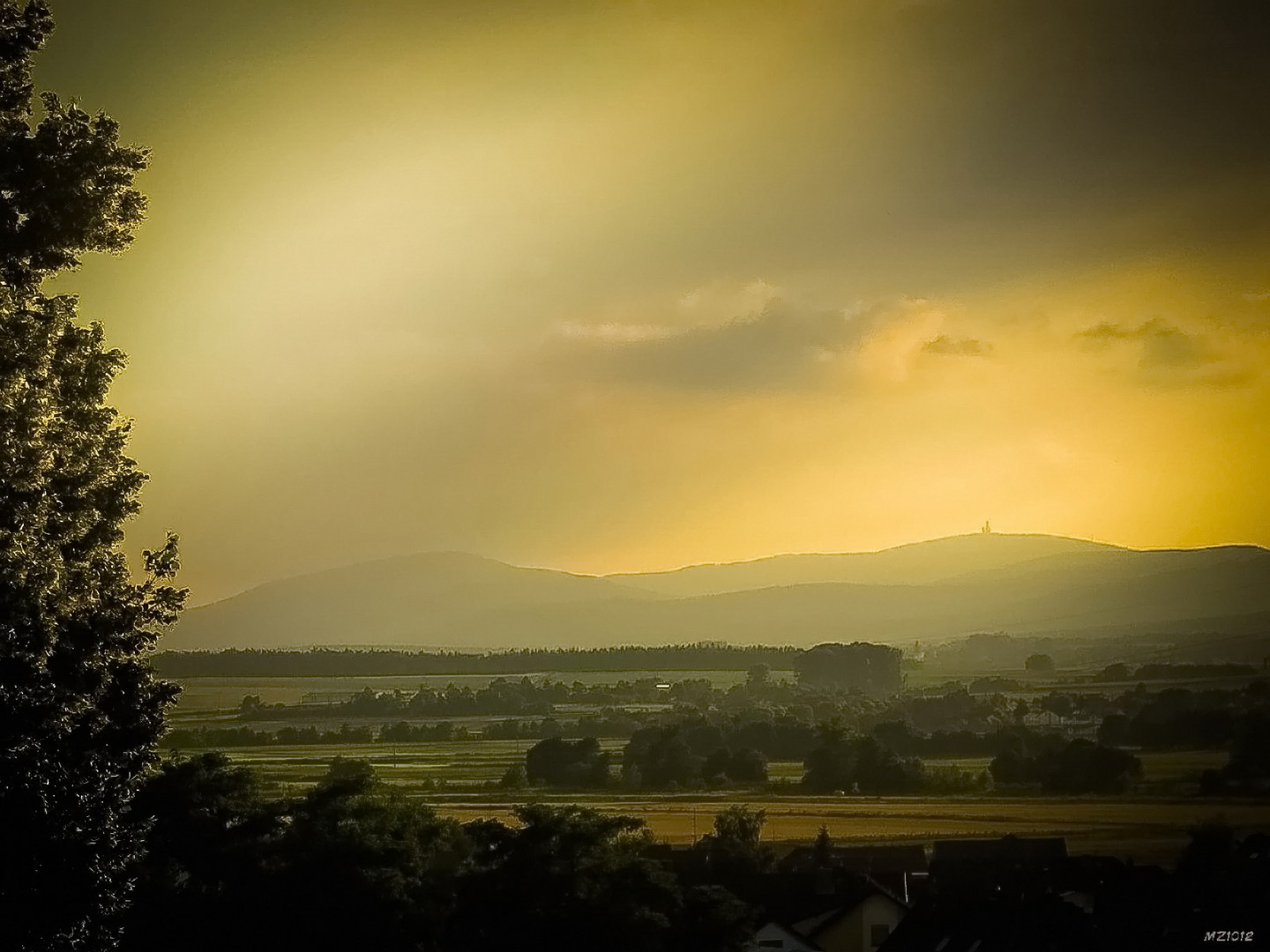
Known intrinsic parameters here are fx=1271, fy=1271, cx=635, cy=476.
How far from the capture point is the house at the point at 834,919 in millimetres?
28578

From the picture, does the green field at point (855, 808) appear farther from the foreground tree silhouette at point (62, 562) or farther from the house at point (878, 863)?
the foreground tree silhouette at point (62, 562)

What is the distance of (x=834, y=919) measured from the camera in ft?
97.5

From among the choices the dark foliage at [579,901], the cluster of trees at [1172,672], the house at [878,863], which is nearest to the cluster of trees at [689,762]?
the house at [878,863]

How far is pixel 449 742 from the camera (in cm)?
5284

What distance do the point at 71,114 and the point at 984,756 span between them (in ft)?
114

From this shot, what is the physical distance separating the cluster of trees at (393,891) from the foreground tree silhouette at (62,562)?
9.13 m

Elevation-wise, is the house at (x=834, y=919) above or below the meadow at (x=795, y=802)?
below

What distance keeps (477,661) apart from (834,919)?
38569 millimetres

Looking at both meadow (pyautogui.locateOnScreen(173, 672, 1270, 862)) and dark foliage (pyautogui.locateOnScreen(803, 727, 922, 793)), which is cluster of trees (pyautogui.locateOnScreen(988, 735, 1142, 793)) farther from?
dark foliage (pyautogui.locateOnScreen(803, 727, 922, 793))

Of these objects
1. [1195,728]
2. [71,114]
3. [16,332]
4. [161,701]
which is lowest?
[1195,728]

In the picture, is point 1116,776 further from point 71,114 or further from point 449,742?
point 71,114

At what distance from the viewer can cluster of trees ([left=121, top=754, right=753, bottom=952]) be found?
76.5 feet

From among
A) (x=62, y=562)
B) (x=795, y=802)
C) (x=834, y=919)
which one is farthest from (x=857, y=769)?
(x=62, y=562)

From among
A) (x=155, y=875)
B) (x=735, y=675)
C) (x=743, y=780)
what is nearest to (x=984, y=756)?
(x=743, y=780)
